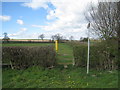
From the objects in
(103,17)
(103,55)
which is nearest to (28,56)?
(103,55)

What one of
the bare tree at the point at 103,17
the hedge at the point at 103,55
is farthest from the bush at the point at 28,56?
the bare tree at the point at 103,17

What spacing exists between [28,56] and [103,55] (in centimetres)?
398

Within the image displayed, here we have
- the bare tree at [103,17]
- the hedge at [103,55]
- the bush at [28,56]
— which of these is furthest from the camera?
the bare tree at [103,17]

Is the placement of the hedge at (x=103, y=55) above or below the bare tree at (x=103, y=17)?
below

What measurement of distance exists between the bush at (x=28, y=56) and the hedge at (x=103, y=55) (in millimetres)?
1773

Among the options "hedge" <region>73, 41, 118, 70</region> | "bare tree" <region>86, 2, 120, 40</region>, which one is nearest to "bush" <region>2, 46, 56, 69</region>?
"hedge" <region>73, 41, 118, 70</region>

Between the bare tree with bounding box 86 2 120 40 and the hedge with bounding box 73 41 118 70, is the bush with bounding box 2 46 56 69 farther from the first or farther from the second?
the bare tree with bounding box 86 2 120 40

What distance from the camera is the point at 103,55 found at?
5.41m

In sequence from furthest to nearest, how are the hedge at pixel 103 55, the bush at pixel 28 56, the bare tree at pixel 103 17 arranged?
1. the bare tree at pixel 103 17
2. the bush at pixel 28 56
3. the hedge at pixel 103 55

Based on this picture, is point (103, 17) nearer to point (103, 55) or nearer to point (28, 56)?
point (103, 55)

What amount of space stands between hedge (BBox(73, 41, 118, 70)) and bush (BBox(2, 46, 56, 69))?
1773mm

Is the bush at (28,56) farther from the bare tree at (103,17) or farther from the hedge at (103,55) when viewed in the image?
the bare tree at (103,17)

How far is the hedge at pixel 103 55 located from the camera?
525 cm

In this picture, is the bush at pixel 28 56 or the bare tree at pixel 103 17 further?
the bare tree at pixel 103 17
